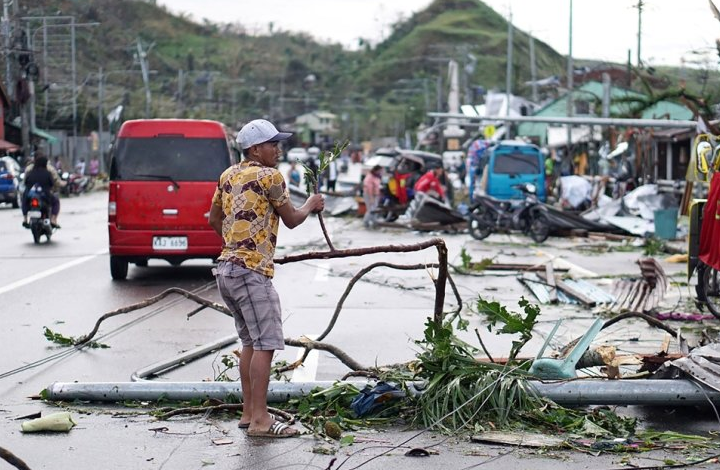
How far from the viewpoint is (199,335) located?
11.2 metres

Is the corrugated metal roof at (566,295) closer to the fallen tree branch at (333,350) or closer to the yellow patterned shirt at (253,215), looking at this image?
the fallen tree branch at (333,350)

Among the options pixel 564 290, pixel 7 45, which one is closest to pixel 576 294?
pixel 564 290

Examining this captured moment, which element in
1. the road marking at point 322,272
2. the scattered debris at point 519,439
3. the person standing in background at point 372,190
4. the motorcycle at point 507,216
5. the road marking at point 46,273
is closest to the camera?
the scattered debris at point 519,439

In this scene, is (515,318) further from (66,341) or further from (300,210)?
(66,341)

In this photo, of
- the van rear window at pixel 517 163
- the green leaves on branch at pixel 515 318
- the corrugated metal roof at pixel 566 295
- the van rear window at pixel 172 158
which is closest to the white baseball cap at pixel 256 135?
the green leaves on branch at pixel 515 318

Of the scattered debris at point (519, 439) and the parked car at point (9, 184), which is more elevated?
the scattered debris at point (519, 439)

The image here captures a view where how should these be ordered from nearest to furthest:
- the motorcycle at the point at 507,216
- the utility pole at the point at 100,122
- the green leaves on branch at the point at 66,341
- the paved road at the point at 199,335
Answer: the paved road at the point at 199,335 < the green leaves on branch at the point at 66,341 < the motorcycle at the point at 507,216 < the utility pole at the point at 100,122

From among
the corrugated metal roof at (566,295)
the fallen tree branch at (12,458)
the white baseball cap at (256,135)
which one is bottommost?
the corrugated metal roof at (566,295)

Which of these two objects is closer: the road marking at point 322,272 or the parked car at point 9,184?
the road marking at point 322,272

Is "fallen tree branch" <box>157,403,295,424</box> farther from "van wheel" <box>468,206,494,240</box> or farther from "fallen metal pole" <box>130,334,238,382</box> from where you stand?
"van wheel" <box>468,206,494,240</box>

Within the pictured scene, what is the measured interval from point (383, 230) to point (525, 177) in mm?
5754

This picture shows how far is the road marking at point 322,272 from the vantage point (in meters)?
16.9

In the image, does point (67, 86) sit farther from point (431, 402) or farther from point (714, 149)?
point (431, 402)

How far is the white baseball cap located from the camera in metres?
6.95
